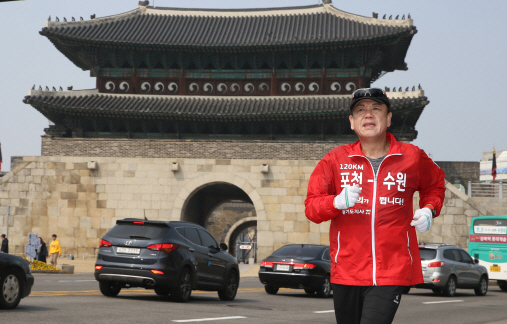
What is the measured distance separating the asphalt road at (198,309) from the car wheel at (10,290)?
0.16 metres

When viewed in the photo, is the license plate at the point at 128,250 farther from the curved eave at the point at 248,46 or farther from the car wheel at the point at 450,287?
the curved eave at the point at 248,46

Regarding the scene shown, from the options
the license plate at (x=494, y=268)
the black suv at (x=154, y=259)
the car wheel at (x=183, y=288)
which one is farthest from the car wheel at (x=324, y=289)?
the license plate at (x=494, y=268)

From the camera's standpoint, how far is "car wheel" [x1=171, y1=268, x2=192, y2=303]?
12823 mm

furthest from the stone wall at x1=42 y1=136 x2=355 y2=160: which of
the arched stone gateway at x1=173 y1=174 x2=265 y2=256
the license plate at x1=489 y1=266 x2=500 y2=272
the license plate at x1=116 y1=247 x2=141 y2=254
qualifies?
the license plate at x1=116 y1=247 x2=141 y2=254

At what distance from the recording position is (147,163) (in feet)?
102

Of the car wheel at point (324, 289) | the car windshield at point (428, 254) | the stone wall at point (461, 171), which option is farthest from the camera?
the stone wall at point (461, 171)

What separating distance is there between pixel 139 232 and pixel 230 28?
1005 inches

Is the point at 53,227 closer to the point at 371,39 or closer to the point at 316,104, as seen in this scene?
the point at 316,104

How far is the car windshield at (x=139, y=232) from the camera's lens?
12.9 meters

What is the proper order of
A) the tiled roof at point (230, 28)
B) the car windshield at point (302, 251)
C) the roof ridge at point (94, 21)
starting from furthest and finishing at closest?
the roof ridge at point (94, 21) → the tiled roof at point (230, 28) → the car windshield at point (302, 251)

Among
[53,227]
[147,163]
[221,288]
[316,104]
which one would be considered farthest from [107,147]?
[221,288]

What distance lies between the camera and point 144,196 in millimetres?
31047

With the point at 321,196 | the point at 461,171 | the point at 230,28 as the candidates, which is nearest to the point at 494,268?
the point at 461,171

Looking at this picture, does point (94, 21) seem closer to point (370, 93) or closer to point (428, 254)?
point (428, 254)
